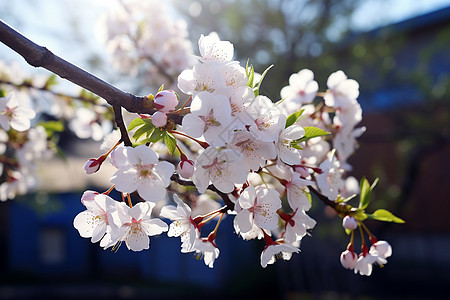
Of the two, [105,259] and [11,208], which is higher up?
[11,208]

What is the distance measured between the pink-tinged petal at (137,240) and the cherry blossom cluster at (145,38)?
5.49 ft

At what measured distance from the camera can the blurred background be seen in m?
5.54

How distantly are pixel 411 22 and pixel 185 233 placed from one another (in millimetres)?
9288

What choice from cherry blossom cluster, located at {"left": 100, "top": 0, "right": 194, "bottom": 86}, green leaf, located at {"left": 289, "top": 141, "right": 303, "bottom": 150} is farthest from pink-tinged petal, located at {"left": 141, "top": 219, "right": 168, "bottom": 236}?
cherry blossom cluster, located at {"left": 100, "top": 0, "right": 194, "bottom": 86}

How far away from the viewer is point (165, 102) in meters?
0.84

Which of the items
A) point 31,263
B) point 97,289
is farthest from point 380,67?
point 31,263

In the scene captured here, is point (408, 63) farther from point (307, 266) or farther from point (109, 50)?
point (109, 50)

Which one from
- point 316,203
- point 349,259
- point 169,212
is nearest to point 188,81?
point 169,212

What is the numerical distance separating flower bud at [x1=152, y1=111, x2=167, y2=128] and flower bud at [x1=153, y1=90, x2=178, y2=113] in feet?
0.04

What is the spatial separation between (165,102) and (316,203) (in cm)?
442

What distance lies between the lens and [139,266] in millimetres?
11320

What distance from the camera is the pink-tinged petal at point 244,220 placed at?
908 mm

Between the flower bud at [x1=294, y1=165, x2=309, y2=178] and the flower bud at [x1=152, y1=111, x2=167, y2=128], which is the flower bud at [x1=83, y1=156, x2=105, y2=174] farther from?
the flower bud at [x1=294, y1=165, x2=309, y2=178]

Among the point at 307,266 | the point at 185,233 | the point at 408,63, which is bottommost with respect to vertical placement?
the point at 185,233
